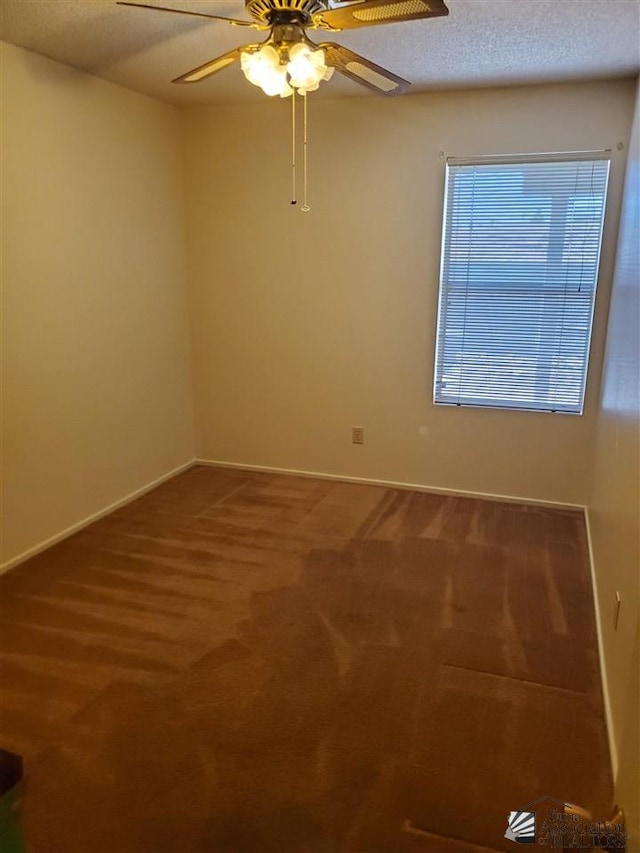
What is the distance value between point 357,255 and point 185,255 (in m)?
1.28

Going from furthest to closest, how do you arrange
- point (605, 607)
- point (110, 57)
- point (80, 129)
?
point (80, 129), point (110, 57), point (605, 607)

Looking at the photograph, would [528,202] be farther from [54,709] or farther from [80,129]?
[54,709]

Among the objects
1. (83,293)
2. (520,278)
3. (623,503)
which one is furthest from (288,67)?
(520,278)

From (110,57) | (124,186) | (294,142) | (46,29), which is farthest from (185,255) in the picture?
(46,29)

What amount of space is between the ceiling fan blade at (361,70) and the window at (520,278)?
4.71 feet

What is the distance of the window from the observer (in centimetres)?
362

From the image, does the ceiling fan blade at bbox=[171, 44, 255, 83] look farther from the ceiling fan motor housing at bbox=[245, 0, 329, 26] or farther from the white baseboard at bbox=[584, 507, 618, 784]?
the white baseboard at bbox=[584, 507, 618, 784]

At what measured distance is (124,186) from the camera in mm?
3730

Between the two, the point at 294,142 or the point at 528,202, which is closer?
the point at 528,202

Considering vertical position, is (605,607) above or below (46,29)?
below

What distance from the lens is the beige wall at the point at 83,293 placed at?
119 inches

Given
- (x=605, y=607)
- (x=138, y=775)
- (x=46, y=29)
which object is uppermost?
(x=46, y=29)

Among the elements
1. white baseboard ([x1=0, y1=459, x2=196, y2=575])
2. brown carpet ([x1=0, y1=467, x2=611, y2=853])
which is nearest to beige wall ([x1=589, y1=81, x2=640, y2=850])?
brown carpet ([x1=0, y1=467, x2=611, y2=853])

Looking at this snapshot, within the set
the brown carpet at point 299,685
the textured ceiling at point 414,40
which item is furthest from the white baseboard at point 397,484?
the textured ceiling at point 414,40
